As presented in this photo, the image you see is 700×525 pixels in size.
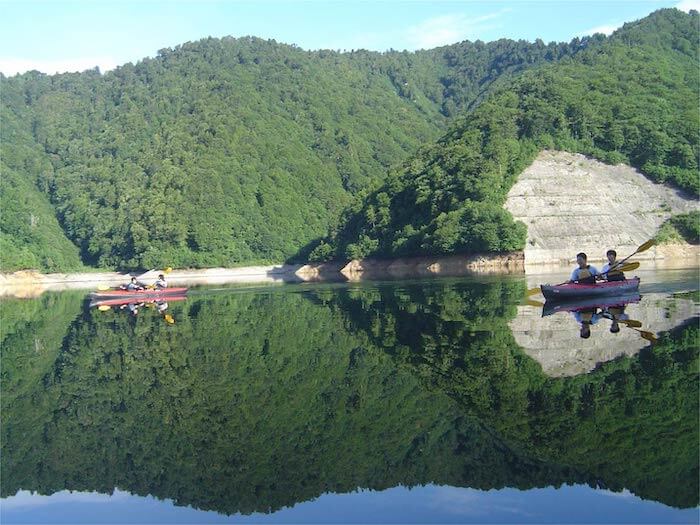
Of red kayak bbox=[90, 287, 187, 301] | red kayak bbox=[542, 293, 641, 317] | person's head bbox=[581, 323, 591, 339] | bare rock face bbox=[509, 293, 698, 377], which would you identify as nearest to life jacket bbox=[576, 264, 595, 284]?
red kayak bbox=[542, 293, 641, 317]

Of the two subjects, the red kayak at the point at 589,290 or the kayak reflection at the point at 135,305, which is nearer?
the red kayak at the point at 589,290

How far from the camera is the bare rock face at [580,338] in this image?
2083cm

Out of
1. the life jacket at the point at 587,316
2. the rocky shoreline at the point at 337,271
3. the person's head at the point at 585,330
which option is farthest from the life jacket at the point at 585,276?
the rocky shoreline at the point at 337,271

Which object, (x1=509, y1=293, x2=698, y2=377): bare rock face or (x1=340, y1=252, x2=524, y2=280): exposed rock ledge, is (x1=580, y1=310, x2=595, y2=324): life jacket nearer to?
(x1=509, y1=293, x2=698, y2=377): bare rock face

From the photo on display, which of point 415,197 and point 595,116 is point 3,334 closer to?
point 415,197

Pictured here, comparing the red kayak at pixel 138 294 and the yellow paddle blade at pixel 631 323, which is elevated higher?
the yellow paddle blade at pixel 631 323

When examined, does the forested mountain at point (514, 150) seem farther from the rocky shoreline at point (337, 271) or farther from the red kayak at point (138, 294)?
the red kayak at point (138, 294)

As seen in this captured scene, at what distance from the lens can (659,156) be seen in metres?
120

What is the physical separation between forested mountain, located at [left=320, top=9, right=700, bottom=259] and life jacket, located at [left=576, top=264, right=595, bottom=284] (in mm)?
62400

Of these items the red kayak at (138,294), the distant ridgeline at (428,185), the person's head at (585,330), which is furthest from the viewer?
the distant ridgeline at (428,185)

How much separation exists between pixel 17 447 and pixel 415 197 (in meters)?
116

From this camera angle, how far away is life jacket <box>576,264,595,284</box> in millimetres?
40188

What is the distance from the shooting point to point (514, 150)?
120 m

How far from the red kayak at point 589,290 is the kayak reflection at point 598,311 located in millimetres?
266
